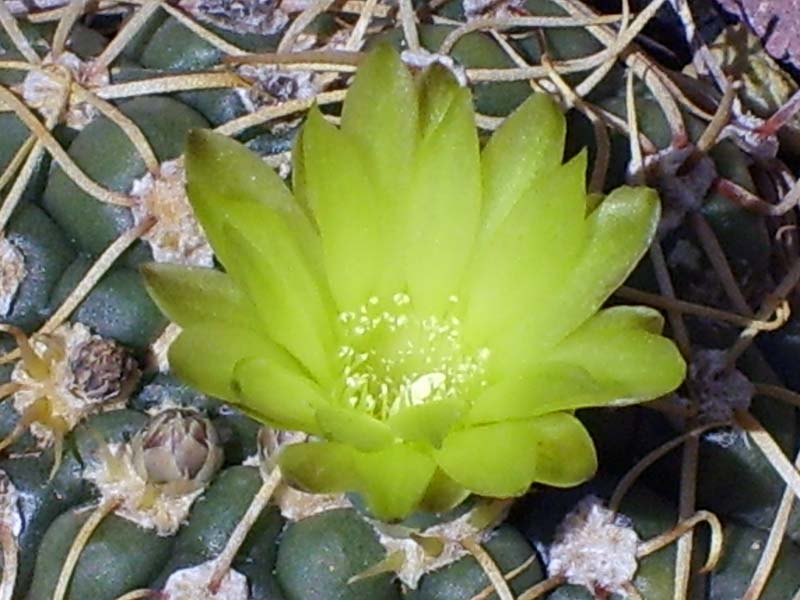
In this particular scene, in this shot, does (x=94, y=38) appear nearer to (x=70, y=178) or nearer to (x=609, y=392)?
(x=70, y=178)

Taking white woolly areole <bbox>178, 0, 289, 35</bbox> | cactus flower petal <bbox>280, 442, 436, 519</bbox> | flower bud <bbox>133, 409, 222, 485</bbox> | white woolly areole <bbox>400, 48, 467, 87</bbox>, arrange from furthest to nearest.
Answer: white woolly areole <bbox>178, 0, 289, 35</bbox>, white woolly areole <bbox>400, 48, 467, 87</bbox>, flower bud <bbox>133, 409, 222, 485</bbox>, cactus flower petal <bbox>280, 442, 436, 519</bbox>

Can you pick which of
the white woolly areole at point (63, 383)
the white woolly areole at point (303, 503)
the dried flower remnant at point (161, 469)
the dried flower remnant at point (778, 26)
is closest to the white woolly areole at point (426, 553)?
the white woolly areole at point (303, 503)

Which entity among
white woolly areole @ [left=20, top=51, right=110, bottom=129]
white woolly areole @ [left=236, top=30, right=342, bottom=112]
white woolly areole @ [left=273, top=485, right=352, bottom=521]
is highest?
white woolly areole @ [left=236, top=30, right=342, bottom=112]

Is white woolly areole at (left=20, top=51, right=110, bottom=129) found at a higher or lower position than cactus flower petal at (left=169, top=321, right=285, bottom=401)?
higher

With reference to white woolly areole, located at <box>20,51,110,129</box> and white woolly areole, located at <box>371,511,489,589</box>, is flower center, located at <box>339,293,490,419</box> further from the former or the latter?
white woolly areole, located at <box>20,51,110,129</box>

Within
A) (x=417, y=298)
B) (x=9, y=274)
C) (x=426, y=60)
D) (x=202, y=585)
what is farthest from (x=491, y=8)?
(x=202, y=585)

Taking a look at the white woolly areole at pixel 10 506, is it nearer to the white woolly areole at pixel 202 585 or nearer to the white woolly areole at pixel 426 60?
the white woolly areole at pixel 202 585

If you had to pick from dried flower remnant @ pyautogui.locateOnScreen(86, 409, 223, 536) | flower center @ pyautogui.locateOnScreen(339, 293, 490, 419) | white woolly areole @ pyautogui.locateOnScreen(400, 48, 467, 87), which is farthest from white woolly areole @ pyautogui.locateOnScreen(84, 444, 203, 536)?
white woolly areole @ pyautogui.locateOnScreen(400, 48, 467, 87)
